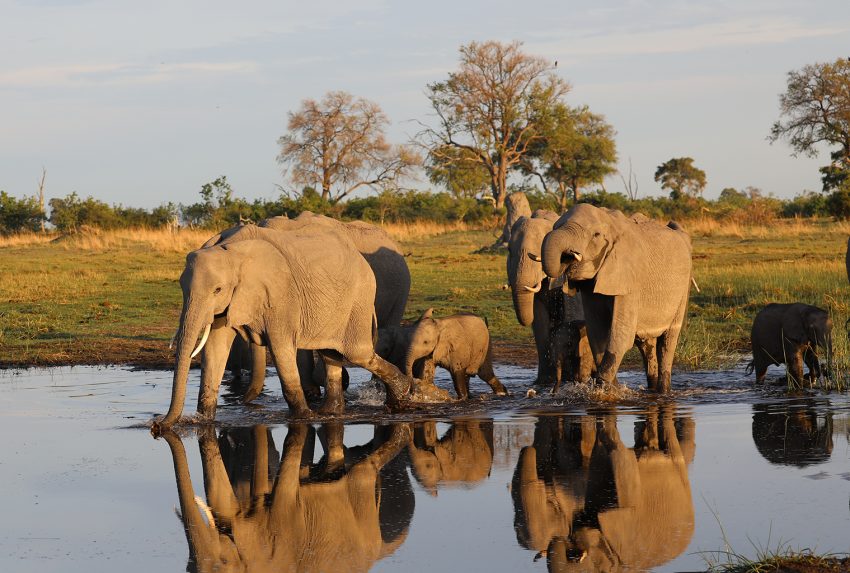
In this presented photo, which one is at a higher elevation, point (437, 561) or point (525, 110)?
point (525, 110)

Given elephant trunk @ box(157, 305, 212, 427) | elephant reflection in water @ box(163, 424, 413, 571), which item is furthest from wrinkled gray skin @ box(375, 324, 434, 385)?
elephant trunk @ box(157, 305, 212, 427)

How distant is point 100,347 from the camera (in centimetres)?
1512

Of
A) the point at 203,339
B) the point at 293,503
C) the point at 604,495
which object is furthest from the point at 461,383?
the point at 293,503

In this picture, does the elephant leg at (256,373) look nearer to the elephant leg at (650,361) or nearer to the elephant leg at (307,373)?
the elephant leg at (307,373)

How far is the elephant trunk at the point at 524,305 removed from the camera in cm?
1152

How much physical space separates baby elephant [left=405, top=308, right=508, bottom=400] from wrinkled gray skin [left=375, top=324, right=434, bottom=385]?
48mm

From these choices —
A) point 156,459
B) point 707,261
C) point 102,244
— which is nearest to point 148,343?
point 156,459

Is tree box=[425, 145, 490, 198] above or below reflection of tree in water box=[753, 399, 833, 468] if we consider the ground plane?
above

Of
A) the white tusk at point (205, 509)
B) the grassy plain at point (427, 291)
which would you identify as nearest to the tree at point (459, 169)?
the grassy plain at point (427, 291)

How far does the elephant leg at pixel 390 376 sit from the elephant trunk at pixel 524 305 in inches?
60.1

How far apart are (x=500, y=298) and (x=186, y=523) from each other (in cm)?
1334

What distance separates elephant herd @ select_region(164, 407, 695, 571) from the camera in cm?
559

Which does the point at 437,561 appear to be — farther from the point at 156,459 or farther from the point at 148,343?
the point at 148,343

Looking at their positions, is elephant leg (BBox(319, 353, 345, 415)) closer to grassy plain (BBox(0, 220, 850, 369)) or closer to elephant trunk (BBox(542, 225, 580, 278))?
elephant trunk (BBox(542, 225, 580, 278))
